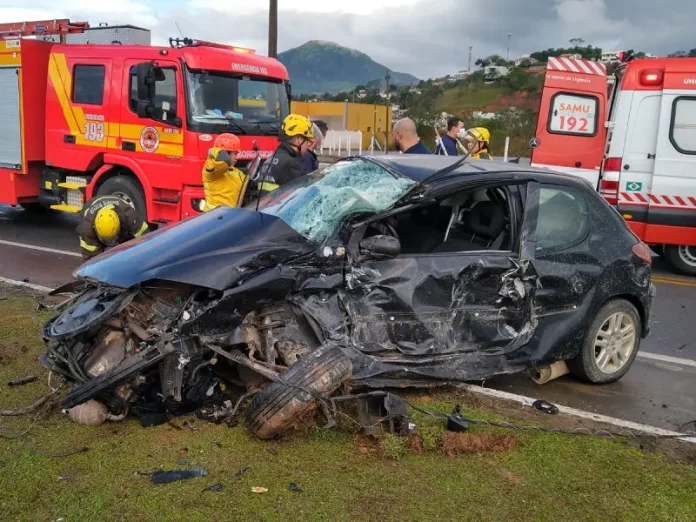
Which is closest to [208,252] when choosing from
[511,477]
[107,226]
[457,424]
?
[107,226]

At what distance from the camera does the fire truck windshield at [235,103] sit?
8.52 m

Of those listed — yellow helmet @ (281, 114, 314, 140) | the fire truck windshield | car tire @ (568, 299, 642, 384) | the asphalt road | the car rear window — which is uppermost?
the fire truck windshield

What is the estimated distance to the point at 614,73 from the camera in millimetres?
9969

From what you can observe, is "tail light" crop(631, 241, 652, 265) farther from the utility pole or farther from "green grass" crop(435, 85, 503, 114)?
"green grass" crop(435, 85, 503, 114)

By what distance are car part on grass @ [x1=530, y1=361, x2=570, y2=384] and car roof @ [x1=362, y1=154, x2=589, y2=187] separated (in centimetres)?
133

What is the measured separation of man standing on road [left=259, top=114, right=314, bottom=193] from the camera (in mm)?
5969

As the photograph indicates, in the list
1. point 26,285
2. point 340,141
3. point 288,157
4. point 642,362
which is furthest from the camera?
point 340,141

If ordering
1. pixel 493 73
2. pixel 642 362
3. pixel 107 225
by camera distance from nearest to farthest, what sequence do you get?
pixel 107 225 < pixel 642 362 < pixel 493 73

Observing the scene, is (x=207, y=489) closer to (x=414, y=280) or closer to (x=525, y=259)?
(x=414, y=280)

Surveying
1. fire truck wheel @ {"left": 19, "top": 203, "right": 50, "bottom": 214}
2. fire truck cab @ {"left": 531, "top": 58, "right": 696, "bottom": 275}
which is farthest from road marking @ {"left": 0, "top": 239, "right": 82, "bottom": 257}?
fire truck cab @ {"left": 531, "top": 58, "right": 696, "bottom": 275}

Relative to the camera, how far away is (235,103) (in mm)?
9047

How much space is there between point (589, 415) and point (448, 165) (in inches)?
75.4

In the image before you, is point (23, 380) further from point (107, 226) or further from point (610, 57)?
point (610, 57)

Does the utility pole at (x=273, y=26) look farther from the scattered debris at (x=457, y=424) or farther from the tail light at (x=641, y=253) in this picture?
the scattered debris at (x=457, y=424)
